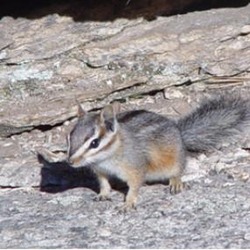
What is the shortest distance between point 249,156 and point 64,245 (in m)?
1.66

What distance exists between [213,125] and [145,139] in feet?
2.03

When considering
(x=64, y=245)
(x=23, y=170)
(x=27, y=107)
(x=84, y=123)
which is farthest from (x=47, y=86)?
(x=64, y=245)

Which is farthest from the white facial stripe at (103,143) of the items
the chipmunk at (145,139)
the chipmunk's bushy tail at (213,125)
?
the chipmunk's bushy tail at (213,125)

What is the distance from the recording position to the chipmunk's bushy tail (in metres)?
6.52

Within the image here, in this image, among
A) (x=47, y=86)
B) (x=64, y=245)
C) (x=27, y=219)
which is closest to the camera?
(x=64, y=245)

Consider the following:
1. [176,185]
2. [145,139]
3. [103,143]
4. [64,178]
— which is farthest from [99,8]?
[176,185]

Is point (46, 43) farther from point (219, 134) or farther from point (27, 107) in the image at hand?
→ point (219, 134)

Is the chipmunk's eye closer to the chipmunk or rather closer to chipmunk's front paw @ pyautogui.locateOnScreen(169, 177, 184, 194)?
the chipmunk

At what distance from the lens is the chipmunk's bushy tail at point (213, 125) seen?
6.52m

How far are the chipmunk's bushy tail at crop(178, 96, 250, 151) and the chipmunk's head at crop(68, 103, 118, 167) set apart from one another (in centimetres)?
73

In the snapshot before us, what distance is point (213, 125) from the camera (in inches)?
258

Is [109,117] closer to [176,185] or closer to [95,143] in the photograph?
[95,143]

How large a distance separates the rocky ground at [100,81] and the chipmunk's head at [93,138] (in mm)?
460

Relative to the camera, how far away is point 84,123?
18.8 feet
